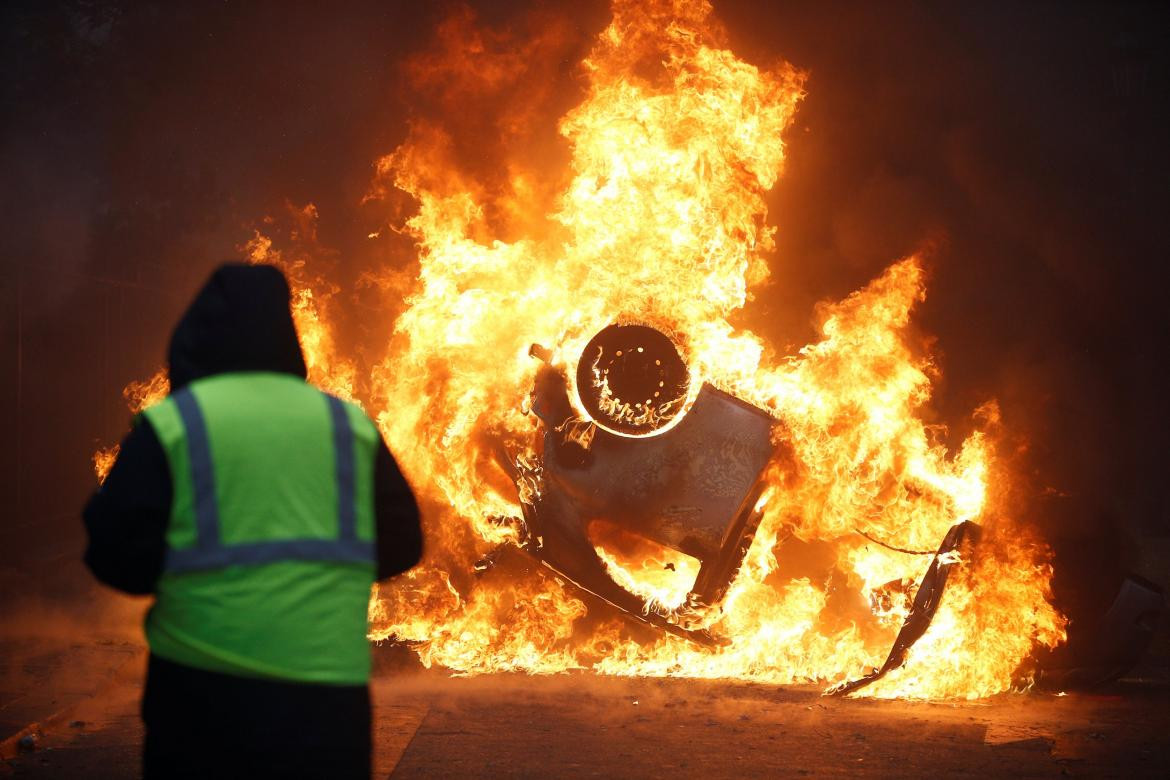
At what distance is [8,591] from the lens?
843 centimetres

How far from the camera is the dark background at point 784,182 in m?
9.59

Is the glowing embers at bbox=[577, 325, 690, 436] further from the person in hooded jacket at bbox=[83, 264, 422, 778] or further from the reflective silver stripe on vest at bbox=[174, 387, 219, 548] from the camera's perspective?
the reflective silver stripe on vest at bbox=[174, 387, 219, 548]

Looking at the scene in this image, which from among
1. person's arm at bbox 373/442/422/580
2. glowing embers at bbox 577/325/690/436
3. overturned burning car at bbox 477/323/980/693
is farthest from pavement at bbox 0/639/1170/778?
person's arm at bbox 373/442/422/580

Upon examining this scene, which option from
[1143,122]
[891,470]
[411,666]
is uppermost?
[1143,122]

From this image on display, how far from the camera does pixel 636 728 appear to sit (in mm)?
5508

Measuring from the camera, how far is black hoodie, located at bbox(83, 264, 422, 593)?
83.0 inches

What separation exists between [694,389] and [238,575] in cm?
464

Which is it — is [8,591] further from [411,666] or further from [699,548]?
[699,548]

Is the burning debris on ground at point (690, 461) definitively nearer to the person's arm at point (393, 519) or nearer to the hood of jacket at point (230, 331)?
the person's arm at point (393, 519)

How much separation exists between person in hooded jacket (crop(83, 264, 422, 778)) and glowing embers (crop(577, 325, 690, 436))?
167 inches

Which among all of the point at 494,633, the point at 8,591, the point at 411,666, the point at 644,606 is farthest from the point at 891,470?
the point at 8,591

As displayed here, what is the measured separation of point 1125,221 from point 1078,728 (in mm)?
6625

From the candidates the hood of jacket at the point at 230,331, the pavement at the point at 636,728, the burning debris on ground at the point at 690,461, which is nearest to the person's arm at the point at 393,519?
the hood of jacket at the point at 230,331

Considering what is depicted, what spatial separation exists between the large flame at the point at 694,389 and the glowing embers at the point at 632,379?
139 millimetres
